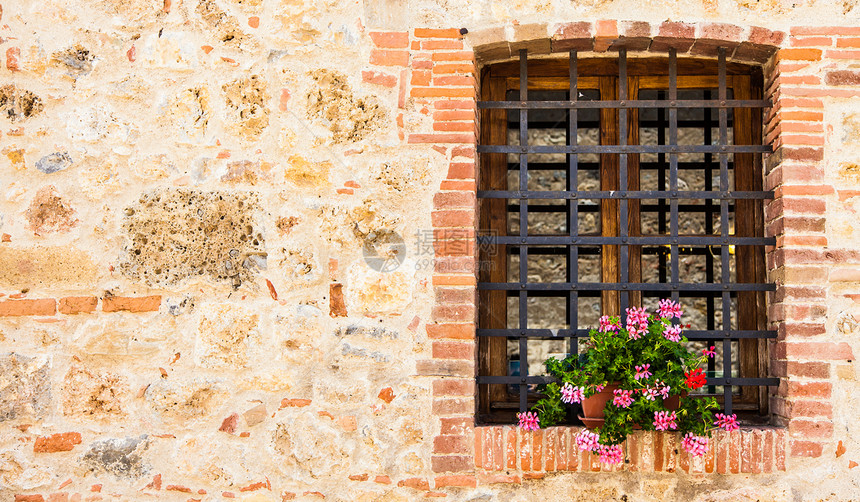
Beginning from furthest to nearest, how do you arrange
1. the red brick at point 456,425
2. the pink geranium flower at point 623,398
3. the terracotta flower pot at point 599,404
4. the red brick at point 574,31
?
the red brick at point 574,31 → the red brick at point 456,425 → the terracotta flower pot at point 599,404 → the pink geranium flower at point 623,398

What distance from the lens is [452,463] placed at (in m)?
2.83

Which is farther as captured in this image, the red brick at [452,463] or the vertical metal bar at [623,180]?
the vertical metal bar at [623,180]

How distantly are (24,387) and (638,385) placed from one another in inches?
101

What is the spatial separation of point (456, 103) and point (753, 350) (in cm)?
174

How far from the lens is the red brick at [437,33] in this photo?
9.78ft

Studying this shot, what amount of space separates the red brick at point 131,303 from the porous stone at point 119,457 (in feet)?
1.78

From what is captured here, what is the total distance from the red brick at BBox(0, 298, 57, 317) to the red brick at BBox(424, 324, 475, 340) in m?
1.64

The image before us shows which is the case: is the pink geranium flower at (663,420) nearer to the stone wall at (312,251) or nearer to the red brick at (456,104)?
the stone wall at (312,251)

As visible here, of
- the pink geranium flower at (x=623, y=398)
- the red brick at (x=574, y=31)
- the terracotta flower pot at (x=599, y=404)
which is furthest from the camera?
the red brick at (x=574, y=31)

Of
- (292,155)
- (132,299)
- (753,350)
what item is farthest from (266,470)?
(753,350)

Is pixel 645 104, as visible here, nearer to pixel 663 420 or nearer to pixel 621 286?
pixel 621 286

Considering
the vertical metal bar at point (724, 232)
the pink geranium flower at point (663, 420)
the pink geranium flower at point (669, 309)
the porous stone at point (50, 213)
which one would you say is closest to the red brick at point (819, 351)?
the vertical metal bar at point (724, 232)

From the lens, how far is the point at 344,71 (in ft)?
9.87

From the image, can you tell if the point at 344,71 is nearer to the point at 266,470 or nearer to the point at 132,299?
the point at 132,299
